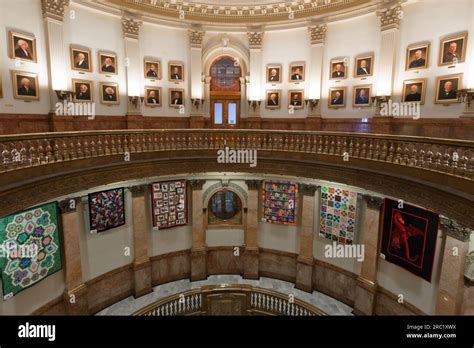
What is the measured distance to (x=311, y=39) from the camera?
1242cm

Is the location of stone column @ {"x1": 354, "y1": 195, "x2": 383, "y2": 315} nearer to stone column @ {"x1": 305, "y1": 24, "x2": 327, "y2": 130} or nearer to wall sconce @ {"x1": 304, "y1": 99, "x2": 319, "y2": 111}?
stone column @ {"x1": 305, "y1": 24, "x2": 327, "y2": 130}

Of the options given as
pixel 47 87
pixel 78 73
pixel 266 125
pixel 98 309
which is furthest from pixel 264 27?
pixel 98 309

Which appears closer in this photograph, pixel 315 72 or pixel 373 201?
pixel 373 201

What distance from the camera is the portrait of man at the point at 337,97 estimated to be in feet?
39.7

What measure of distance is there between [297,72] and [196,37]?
5.13 m

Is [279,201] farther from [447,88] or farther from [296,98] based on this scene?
[447,88]

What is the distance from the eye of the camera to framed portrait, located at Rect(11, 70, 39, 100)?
8.99 meters

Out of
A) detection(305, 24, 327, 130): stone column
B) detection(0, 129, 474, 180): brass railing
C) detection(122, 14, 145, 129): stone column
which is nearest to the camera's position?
detection(0, 129, 474, 180): brass railing

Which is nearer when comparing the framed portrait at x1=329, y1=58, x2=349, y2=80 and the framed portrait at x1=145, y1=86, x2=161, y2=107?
the framed portrait at x1=329, y1=58, x2=349, y2=80

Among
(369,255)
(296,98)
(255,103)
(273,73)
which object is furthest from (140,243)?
(273,73)

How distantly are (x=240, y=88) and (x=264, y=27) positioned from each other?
3043 millimetres

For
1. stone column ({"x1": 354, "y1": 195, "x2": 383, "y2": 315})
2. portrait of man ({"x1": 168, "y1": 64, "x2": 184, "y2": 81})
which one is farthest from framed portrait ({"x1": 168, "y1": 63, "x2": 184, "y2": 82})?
stone column ({"x1": 354, "y1": 195, "x2": 383, "y2": 315})

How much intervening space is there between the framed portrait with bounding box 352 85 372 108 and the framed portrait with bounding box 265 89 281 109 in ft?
11.4

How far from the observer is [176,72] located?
42.7 ft
